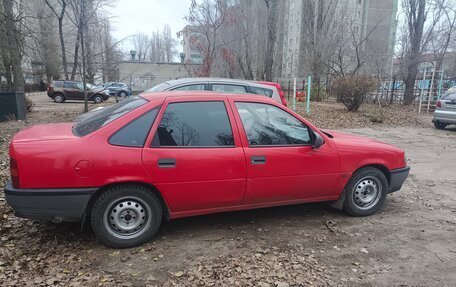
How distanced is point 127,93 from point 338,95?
2277 cm

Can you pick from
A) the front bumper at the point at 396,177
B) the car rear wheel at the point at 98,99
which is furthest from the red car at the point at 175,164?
the car rear wheel at the point at 98,99

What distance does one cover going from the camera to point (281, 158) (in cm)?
400

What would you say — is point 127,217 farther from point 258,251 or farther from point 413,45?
point 413,45

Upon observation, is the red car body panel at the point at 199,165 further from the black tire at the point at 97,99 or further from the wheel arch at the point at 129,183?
the black tire at the point at 97,99

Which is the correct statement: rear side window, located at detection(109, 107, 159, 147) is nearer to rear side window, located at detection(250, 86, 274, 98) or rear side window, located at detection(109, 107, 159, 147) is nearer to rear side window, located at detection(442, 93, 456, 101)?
rear side window, located at detection(250, 86, 274, 98)

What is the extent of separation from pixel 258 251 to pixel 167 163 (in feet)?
4.36

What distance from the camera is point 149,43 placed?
96938 mm

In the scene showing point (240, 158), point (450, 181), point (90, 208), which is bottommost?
point (450, 181)

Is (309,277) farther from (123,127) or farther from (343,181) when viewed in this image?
(123,127)

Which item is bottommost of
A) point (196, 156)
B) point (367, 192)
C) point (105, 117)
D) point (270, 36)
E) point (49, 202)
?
point (367, 192)

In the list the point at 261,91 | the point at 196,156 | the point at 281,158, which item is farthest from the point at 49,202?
the point at 261,91

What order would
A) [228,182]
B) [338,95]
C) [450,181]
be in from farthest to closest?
[338,95], [450,181], [228,182]

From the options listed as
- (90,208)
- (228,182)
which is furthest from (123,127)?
(228,182)

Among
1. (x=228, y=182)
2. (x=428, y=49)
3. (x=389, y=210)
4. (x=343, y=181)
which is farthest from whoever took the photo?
(x=428, y=49)
